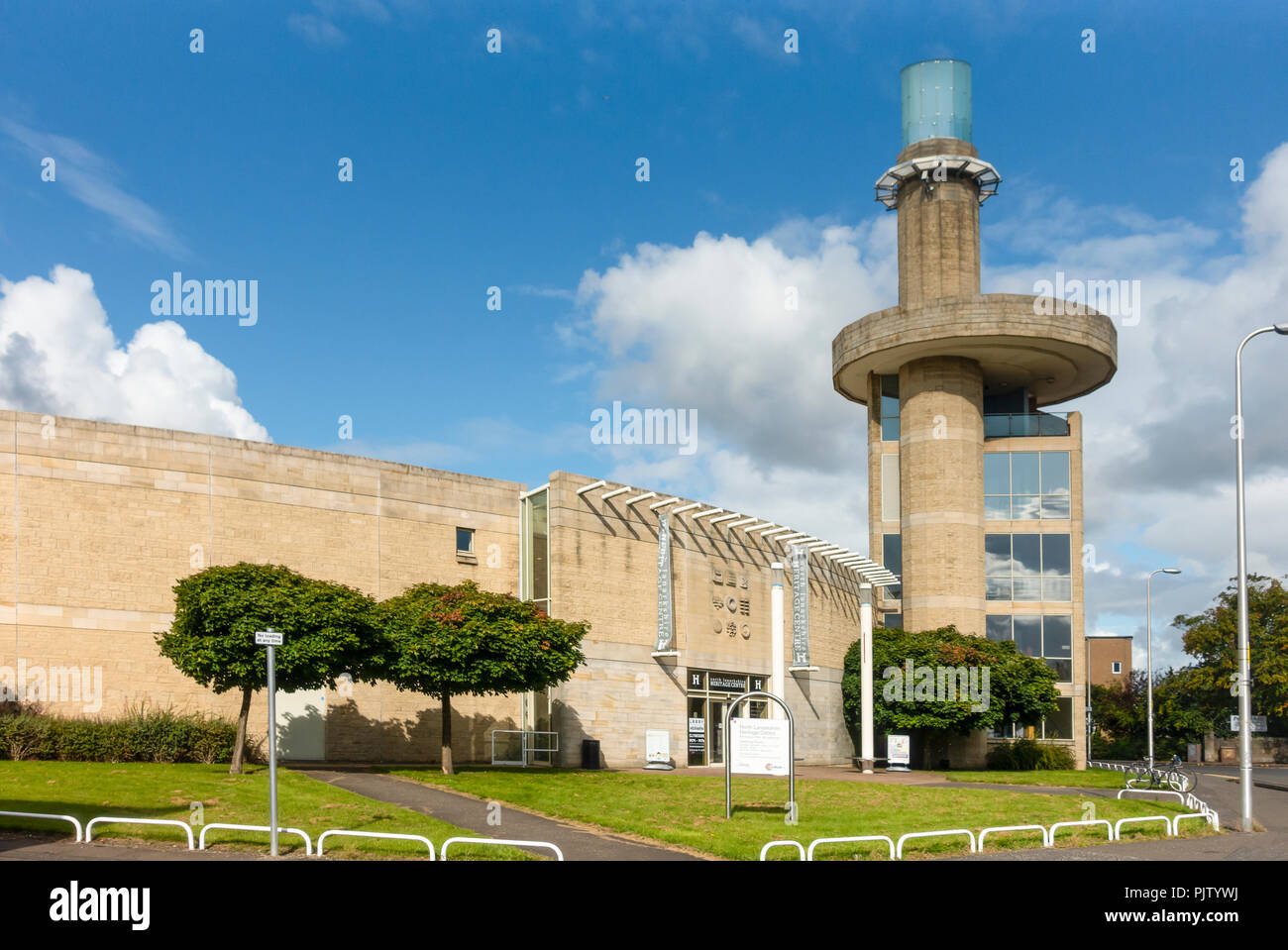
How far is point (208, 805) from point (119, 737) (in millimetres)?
9069

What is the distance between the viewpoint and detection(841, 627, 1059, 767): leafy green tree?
4378 cm

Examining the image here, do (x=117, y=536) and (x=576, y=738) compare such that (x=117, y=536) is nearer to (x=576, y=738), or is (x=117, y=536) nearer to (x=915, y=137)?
(x=576, y=738)

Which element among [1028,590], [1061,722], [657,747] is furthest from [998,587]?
[657,747]

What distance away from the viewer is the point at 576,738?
36.1m

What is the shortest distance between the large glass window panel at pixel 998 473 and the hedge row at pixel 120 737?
37.0m

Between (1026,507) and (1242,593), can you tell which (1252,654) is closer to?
(1026,507)

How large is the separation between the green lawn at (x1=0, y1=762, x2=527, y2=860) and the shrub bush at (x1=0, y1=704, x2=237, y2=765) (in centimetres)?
108

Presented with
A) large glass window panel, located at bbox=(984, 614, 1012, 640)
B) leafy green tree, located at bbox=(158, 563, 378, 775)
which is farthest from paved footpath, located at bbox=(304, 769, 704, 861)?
large glass window panel, located at bbox=(984, 614, 1012, 640)

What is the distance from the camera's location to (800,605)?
1779 inches

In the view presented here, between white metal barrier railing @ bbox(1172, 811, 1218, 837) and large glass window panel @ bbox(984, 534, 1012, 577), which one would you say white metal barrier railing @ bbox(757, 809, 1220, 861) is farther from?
large glass window panel @ bbox(984, 534, 1012, 577)

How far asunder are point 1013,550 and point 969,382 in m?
8.30

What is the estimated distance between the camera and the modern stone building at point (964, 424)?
5088 cm

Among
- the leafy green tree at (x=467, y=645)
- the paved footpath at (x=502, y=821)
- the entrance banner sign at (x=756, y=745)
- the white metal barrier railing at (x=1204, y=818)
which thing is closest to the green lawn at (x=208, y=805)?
the paved footpath at (x=502, y=821)
